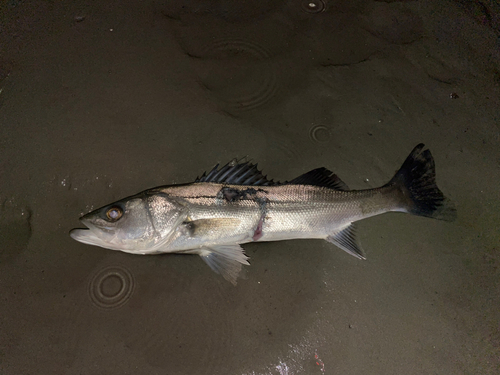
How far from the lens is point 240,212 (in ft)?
8.22

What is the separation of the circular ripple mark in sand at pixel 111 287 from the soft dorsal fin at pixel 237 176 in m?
1.07

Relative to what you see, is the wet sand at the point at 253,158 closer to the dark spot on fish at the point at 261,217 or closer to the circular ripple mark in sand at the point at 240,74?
the circular ripple mark in sand at the point at 240,74

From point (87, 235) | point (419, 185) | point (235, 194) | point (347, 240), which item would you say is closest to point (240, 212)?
point (235, 194)

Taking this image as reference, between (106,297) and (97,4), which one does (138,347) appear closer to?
(106,297)

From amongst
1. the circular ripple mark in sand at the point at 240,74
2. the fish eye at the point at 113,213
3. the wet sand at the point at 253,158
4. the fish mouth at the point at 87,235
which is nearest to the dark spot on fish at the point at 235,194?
the wet sand at the point at 253,158

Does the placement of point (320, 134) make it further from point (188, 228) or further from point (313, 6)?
point (313, 6)

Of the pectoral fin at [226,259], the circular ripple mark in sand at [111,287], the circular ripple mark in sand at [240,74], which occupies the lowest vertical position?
the circular ripple mark in sand at [111,287]

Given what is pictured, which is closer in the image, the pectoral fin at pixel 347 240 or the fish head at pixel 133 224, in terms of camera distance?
the fish head at pixel 133 224

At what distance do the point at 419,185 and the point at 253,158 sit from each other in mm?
1683

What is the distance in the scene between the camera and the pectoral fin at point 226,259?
250 cm

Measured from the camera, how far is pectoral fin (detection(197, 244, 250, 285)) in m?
2.50

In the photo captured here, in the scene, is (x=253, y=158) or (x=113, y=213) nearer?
(x=113, y=213)

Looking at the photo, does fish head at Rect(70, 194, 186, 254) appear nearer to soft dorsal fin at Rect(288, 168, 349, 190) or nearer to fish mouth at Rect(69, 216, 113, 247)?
fish mouth at Rect(69, 216, 113, 247)

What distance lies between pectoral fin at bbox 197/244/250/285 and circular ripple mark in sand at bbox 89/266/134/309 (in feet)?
2.22
